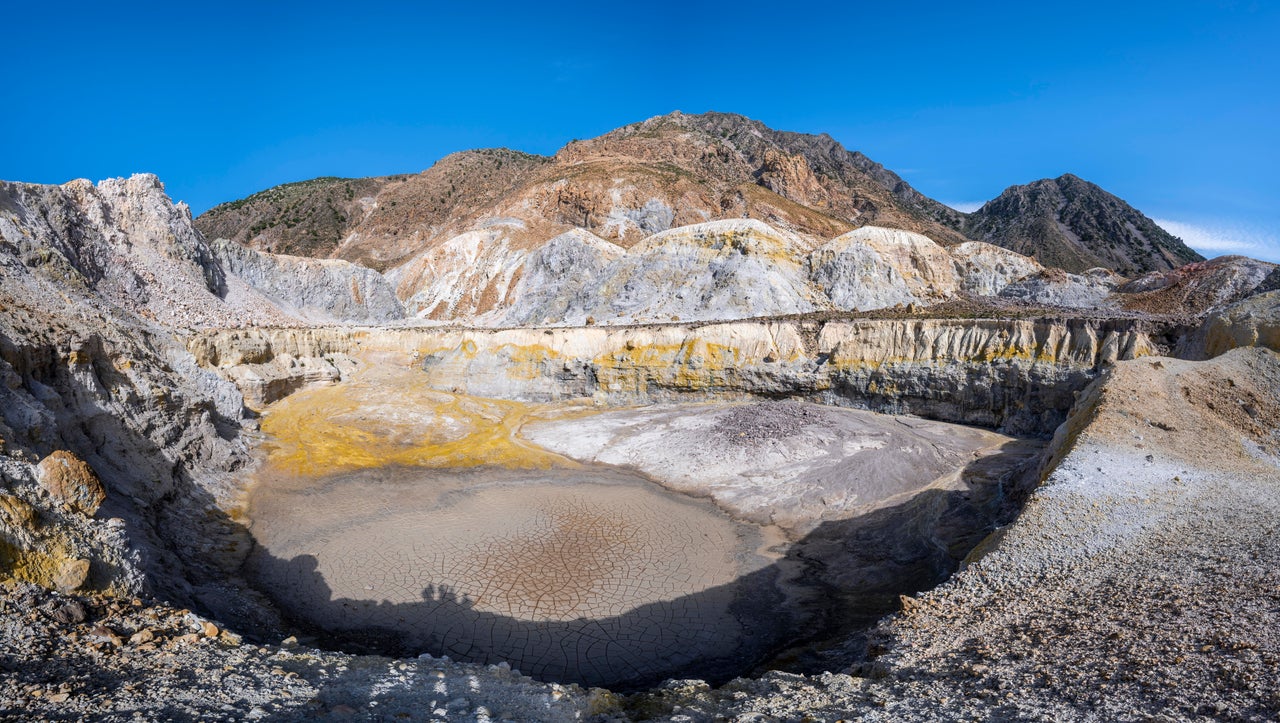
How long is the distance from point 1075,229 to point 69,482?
124 m

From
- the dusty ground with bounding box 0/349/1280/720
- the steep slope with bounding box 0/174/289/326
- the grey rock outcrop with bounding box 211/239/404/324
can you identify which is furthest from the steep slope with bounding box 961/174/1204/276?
the steep slope with bounding box 0/174/289/326

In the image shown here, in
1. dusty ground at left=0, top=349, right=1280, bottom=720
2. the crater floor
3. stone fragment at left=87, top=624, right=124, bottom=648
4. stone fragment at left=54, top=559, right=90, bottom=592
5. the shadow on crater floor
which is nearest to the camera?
dusty ground at left=0, top=349, right=1280, bottom=720

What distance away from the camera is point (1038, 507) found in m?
9.11

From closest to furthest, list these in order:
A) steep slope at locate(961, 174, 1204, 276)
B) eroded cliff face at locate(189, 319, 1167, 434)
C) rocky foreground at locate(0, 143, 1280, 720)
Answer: rocky foreground at locate(0, 143, 1280, 720) < eroded cliff face at locate(189, 319, 1167, 434) < steep slope at locate(961, 174, 1204, 276)

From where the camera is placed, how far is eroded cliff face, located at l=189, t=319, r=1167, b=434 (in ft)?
72.0

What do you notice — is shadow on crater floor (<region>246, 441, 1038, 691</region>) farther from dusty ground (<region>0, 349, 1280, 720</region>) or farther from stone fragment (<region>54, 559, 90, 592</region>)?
stone fragment (<region>54, 559, 90, 592</region>)

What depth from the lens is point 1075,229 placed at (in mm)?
96062

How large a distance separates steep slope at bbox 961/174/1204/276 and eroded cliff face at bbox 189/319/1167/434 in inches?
2881

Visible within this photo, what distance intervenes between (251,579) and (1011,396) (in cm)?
2566

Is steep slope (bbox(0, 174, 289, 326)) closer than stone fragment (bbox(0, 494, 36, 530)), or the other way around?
stone fragment (bbox(0, 494, 36, 530))

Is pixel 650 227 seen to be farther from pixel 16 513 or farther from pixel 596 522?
pixel 16 513

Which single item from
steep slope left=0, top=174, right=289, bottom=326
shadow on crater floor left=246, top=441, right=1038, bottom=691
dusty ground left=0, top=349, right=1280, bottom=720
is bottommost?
shadow on crater floor left=246, top=441, right=1038, bottom=691

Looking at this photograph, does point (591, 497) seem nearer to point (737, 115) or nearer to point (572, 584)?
point (572, 584)

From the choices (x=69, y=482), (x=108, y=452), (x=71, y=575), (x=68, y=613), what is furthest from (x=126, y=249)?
(x=68, y=613)
